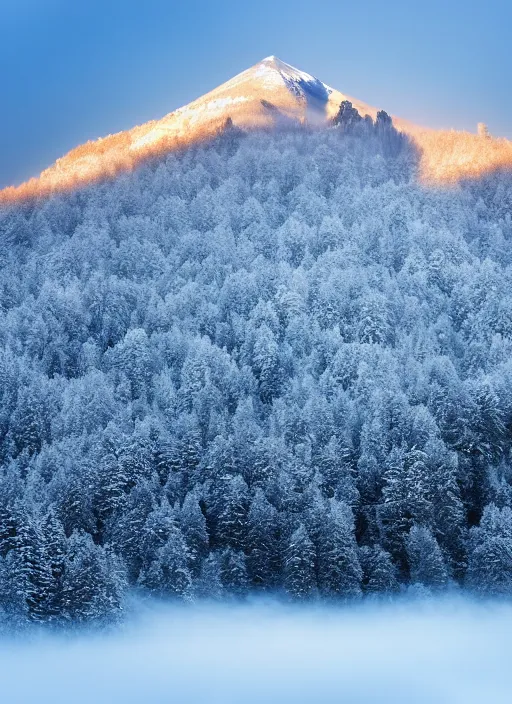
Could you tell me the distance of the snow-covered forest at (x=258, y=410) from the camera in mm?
73312

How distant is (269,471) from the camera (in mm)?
81812

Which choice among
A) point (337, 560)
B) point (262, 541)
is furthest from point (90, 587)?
point (337, 560)

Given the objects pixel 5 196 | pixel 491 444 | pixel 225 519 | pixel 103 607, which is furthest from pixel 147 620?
pixel 5 196

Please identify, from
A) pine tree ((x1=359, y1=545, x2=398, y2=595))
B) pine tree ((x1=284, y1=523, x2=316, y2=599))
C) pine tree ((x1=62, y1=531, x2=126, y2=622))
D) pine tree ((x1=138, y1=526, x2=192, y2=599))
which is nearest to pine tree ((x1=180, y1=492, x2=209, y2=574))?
pine tree ((x1=138, y1=526, x2=192, y2=599))

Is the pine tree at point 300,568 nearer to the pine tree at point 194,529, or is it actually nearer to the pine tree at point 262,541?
the pine tree at point 262,541

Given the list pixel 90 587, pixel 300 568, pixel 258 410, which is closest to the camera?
pixel 90 587

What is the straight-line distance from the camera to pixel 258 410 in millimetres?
102562

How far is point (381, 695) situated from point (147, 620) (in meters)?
21.7

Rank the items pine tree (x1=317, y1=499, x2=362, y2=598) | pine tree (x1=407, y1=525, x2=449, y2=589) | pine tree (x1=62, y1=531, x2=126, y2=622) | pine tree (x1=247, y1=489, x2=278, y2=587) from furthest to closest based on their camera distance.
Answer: pine tree (x1=407, y1=525, x2=449, y2=589) < pine tree (x1=247, y1=489, x2=278, y2=587) < pine tree (x1=317, y1=499, x2=362, y2=598) < pine tree (x1=62, y1=531, x2=126, y2=622)

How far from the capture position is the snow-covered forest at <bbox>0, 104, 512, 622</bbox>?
7331 centimetres

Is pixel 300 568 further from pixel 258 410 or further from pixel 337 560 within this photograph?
pixel 258 410

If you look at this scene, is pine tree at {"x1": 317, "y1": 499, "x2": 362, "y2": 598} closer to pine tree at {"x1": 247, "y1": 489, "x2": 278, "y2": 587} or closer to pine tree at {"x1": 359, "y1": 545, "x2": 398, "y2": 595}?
pine tree at {"x1": 359, "y1": 545, "x2": 398, "y2": 595}

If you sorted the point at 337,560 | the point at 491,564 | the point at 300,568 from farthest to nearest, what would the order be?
the point at 491,564 → the point at 337,560 → the point at 300,568

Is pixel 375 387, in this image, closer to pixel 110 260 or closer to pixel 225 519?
pixel 225 519
